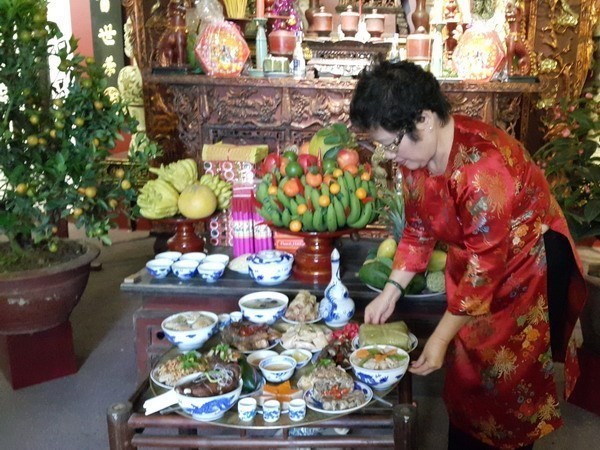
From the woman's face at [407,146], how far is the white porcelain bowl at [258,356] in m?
0.52

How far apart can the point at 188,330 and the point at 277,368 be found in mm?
252

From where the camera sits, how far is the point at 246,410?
1141mm

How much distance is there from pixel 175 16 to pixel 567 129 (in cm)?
211

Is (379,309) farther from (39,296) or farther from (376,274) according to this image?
(39,296)

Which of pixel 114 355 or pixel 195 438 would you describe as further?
pixel 114 355

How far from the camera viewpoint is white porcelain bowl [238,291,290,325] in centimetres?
155

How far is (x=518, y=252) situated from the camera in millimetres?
1291

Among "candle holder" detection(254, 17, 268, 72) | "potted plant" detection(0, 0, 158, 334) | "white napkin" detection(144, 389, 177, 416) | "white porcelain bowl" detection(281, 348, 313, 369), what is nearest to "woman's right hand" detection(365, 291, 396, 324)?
"white porcelain bowl" detection(281, 348, 313, 369)

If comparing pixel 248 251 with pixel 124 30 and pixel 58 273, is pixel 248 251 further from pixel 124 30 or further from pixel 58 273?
pixel 124 30

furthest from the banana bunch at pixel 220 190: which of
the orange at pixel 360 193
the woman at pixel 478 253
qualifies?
the woman at pixel 478 253

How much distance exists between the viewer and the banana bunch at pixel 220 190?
2203 mm

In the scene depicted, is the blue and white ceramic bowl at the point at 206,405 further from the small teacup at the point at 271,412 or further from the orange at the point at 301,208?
the orange at the point at 301,208

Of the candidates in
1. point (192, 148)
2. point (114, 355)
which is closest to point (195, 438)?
point (114, 355)

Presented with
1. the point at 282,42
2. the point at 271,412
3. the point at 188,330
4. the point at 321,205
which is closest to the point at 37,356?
the point at 188,330
